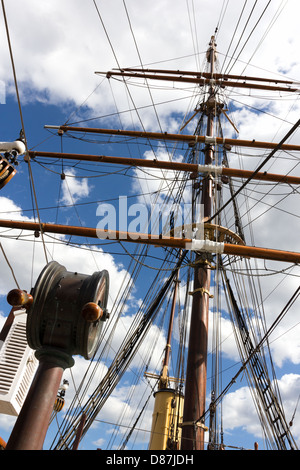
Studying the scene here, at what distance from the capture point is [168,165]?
12.0 meters

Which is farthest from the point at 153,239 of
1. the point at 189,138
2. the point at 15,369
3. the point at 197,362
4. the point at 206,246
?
the point at 189,138

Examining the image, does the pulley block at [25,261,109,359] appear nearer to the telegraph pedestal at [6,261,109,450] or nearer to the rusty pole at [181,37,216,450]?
the telegraph pedestal at [6,261,109,450]

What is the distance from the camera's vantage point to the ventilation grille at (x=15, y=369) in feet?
19.1

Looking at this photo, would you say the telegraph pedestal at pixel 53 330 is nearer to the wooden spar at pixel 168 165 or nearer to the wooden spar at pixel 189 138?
the wooden spar at pixel 168 165

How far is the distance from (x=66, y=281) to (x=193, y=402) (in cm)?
565

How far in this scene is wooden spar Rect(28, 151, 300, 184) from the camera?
11.5 m

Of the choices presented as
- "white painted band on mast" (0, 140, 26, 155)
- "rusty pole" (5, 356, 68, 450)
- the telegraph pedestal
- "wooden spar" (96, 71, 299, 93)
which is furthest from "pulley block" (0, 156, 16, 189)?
"wooden spar" (96, 71, 299, 93)

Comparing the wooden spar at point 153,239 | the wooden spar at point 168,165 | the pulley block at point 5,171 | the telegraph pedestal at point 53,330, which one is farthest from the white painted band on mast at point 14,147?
the wooden spar at point 168,165

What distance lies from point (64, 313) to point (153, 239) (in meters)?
6.62

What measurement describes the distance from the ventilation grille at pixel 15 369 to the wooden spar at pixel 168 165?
6.95 meters

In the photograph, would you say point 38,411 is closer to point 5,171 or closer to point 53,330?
point 53,330

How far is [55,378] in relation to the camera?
2191 millimetres

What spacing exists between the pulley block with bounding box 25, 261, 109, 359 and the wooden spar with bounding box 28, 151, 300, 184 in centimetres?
985
